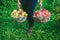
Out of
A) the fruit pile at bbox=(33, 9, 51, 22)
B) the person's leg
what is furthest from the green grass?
the fruit pile at bbox=(33, 9, 51, 22)

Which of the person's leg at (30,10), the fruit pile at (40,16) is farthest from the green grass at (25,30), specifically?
the fruit pile at (40,16)

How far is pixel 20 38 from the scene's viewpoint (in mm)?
6617

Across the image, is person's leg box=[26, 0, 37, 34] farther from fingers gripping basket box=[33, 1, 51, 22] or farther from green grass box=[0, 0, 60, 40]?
green grass box=[0, 0, 60, 40]

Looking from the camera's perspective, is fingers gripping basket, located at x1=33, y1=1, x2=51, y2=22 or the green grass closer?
fingers gripping basket, located at x1=33, y1=1, x2=51, y2=22

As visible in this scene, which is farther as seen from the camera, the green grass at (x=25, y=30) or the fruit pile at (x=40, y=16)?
the green grass at (x=25, y=30)

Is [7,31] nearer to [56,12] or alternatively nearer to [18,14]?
[18,14]

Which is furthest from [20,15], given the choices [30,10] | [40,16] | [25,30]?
[25,30]

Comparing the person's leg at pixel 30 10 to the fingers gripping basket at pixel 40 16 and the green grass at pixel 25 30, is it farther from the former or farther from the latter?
the green grass at pixel 25 30

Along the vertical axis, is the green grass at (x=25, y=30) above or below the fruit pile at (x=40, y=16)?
below

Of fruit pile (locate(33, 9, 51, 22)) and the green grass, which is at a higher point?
fruit pile (locate(33, 9, 51, 22))

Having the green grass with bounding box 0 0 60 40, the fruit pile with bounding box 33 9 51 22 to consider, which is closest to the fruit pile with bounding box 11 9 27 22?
the fruit pile with bounding box 33 9 51 22

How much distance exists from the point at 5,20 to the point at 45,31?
1.16 m

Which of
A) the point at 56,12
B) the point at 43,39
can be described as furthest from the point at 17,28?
the point at 56,12

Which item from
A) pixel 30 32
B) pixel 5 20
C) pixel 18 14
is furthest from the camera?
pixel 5 20
